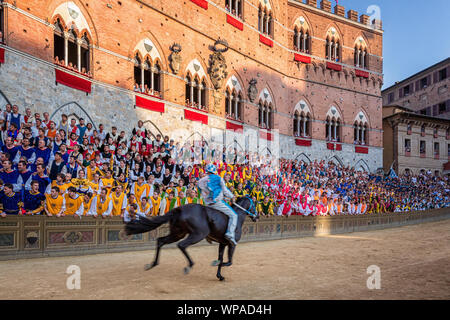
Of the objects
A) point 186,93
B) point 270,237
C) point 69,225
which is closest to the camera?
point 69,225

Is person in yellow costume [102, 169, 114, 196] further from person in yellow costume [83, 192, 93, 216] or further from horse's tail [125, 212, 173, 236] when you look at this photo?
horse's tail [125, 212, 173, 236]

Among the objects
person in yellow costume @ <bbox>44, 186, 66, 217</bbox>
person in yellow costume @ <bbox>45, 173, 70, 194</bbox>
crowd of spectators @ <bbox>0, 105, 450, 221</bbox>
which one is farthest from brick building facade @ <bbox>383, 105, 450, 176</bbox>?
person in yellow costume @ <bbox>44, 186, 66, 217</bbox>

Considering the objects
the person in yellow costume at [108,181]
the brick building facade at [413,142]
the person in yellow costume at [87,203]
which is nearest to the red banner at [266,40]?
the brick building facade at [413,142]

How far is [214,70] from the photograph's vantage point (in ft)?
80.7

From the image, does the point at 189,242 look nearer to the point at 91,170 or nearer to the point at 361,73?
the point at 91,170

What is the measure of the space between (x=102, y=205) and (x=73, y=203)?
1016 millimetres

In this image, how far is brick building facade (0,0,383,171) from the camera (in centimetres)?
1580

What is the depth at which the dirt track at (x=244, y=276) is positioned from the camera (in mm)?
6418

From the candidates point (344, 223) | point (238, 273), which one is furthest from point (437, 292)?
point (344, 223)

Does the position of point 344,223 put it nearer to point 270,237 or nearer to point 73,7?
point 270,237

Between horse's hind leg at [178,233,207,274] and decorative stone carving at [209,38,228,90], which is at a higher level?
decorative stone carving at [209,38,228,90]

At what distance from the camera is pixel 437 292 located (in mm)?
6578

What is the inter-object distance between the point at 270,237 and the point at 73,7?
1439 centimetres

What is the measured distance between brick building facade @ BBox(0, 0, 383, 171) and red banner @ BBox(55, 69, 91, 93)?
5 cm
